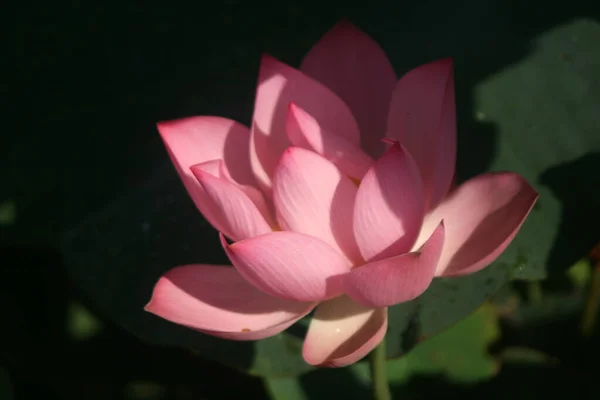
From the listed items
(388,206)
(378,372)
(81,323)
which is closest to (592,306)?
(378,372)

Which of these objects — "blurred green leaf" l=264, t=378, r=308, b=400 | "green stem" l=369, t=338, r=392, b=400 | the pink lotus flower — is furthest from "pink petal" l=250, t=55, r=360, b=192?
"blurred green leaf" l=264, t=378, r=308, b=400

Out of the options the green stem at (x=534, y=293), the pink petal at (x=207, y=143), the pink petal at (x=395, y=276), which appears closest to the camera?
the pink petal at (x=395, y=276)

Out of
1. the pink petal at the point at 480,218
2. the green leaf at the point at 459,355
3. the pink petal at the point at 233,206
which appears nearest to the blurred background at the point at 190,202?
the green leaf at the point at 459,355

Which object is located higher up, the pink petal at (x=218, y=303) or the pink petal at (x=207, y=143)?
the pink petal at (x=207, y=143)

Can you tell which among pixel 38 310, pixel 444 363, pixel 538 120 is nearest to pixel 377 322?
pixel 538 120

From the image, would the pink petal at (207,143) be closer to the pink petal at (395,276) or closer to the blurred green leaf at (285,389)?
the pink petal at (395,276)

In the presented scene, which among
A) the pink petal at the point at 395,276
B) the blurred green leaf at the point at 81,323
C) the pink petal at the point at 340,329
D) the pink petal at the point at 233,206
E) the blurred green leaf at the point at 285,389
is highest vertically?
the pink petal at the point at 233,206

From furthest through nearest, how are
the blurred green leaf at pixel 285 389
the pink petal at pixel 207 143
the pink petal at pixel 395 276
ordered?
the blurred green leaf at pixel 285 389, the pink petal at pixel 207 143, the pink petal at pixel 395 276

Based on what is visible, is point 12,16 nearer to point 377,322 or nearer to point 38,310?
point 38,310
